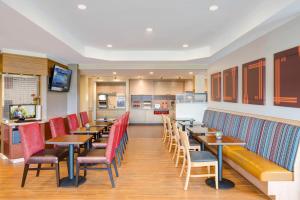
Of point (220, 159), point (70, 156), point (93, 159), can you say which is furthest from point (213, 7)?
point (70, 156)

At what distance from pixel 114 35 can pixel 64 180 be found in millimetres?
3403

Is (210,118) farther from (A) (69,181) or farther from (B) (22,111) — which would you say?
(B) (22,111)

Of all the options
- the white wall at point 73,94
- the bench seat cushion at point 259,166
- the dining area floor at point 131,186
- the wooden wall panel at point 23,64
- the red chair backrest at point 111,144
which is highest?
the wooden wall panel at point 23,64

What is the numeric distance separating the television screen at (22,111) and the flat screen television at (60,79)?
2.76 ft

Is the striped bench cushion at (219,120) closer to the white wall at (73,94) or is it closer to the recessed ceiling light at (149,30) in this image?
the recessed ceiling light at (149,30)

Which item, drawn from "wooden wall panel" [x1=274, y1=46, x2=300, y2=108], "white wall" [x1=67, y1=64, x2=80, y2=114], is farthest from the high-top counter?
"wooden wall panel" [x1=274, y1=46, x2=300, y2=108]

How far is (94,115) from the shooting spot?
12.8 metres

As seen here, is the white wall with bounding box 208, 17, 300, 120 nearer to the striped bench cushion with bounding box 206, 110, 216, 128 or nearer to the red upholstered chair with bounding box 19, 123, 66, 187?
the striped bench cushion with bounding box 206, 110, 216, 128

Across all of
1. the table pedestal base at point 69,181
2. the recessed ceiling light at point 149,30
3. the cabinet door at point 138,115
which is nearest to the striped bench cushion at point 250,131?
the recessed ceiling light at point 149,30

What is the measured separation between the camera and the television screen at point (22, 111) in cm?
550

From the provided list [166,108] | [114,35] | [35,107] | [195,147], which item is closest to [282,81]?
[195,147]

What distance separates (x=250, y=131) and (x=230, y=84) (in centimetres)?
194

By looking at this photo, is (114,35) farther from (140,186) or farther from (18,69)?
(140,186)

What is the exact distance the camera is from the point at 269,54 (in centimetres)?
429
